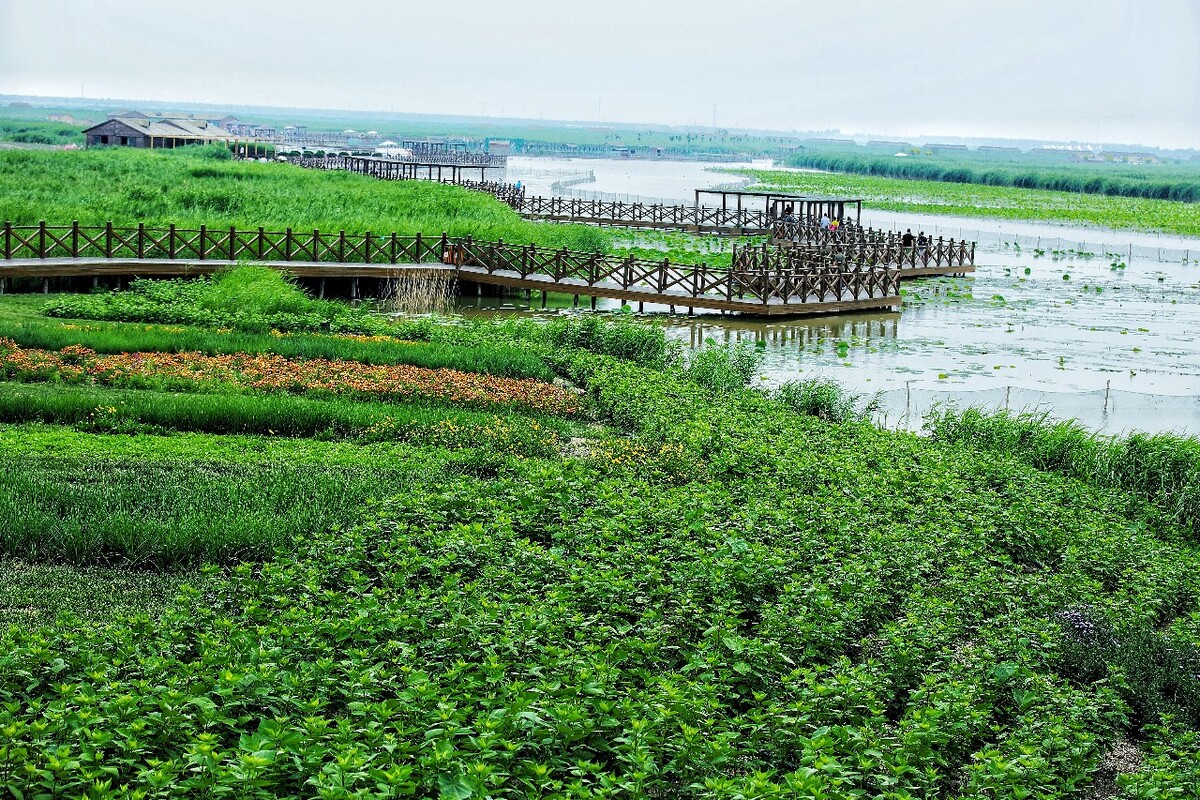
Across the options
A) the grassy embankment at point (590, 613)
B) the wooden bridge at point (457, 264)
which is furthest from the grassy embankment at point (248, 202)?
the grassy embankment at point (590, 613)

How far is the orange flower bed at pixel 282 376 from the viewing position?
19047 mm

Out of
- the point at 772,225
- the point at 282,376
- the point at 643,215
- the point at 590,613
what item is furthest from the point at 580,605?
the point at 643,215

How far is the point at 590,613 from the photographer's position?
9.77 metres

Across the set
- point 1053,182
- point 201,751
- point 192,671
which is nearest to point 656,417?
point 192,671

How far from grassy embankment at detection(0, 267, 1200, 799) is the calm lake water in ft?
22.8

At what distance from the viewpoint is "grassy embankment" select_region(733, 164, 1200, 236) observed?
83.9m

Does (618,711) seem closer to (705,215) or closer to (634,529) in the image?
(634,529)

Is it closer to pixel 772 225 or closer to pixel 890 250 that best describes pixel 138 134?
pixel 772 225

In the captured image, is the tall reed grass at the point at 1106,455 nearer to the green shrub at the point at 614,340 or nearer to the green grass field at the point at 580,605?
the green grass field at the point at 580,605

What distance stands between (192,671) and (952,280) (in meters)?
43.5

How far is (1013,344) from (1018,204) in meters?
74.0

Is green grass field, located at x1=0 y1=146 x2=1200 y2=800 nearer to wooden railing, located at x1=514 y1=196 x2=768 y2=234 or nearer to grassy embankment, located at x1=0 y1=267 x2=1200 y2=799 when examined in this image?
grassy embankment, located at x1=0 y1=267 x2=1200 y2=799

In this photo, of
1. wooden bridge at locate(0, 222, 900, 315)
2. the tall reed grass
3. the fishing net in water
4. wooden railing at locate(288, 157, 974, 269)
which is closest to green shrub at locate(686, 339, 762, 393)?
the fishing net in water

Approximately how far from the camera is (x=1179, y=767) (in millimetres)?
8086
